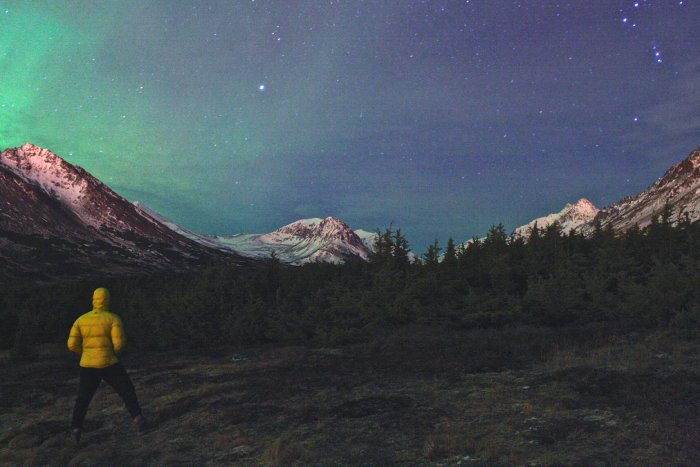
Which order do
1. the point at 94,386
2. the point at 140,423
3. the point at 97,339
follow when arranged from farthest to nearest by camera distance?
1. the point at 140,423
2. the point at 94,386
3. the point at 97,339

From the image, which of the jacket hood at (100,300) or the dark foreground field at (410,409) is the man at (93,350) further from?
the dark foreground field at (410,409)

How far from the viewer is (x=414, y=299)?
812 inches

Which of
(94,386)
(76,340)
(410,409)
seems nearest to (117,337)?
(76,340)

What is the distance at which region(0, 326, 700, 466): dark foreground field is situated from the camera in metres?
6.10

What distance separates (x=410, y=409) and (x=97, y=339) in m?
6.06

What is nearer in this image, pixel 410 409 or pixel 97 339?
pixel 97 339

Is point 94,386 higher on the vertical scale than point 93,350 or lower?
lower

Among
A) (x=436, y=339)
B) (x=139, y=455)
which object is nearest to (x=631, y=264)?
(x=436, y=339)

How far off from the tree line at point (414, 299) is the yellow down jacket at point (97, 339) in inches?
424

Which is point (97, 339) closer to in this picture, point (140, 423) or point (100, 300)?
point (100, 300)

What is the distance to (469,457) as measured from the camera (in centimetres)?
586

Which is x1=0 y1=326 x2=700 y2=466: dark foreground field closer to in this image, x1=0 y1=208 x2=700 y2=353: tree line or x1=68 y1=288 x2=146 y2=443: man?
x1=68 y1=288 x2=146 y2=443: man

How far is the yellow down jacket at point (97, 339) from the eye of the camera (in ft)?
26.2

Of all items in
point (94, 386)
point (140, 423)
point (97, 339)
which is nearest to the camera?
point (97, 339)
